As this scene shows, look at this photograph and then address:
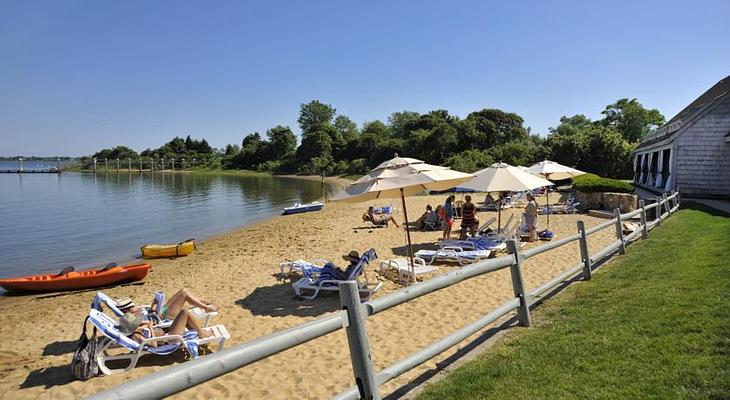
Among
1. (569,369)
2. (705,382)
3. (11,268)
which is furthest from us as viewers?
(11,268)

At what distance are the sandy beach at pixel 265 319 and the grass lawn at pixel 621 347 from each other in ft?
3.55

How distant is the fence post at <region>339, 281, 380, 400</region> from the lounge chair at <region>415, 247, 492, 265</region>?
7.87m

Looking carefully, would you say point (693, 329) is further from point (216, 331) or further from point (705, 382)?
point (216, 331)

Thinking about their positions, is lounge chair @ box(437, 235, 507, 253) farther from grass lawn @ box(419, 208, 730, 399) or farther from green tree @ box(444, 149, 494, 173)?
green tree @ box(444, 149, 494, 173)

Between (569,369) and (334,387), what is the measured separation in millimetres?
2373

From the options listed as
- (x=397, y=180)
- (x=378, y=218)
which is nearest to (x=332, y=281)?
(x=397, y=180)

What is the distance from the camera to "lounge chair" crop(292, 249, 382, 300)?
8172 mm

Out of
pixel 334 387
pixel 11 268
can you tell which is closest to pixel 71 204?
pixel 11 268

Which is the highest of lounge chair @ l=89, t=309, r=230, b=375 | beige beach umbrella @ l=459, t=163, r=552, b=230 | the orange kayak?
beige beach umbrella @ l=459, t=163, r=552, b=230

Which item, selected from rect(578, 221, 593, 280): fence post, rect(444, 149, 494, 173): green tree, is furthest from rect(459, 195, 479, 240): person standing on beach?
rect(444, 149, 494, 173): green tree

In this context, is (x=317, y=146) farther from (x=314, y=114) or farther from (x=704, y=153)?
(x=704, y=153)

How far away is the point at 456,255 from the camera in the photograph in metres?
10.6

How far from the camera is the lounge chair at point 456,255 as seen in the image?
414 inches

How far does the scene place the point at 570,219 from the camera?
1706 cm
